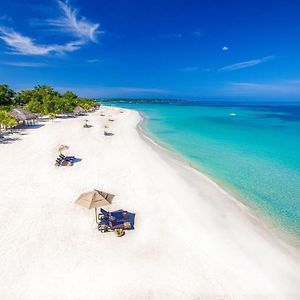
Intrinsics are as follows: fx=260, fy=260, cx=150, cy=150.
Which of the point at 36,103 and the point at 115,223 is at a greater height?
the point at 36,103

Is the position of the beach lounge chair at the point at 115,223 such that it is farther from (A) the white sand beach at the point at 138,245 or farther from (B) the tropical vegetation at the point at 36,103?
(B) the tropical vegetation at the point at 36,103

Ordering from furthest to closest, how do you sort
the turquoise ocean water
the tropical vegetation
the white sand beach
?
1. the tropical vegetation
2. the turquoise ocean water
3. the white sand beach

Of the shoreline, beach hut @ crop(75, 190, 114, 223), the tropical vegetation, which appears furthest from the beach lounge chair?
the tropical vegetation

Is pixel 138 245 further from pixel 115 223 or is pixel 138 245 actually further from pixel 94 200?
pixel 94 200

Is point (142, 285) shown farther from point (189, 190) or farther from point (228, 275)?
point (189, 190)

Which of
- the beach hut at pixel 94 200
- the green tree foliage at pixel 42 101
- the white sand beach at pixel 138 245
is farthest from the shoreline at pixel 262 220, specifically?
the green tree foliage at pixel 42 101

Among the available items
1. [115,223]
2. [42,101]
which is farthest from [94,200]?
[42,101]

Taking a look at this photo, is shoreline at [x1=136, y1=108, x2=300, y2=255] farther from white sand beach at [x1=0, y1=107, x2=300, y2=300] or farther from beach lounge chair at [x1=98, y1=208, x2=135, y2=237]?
beach lounge chair at [x1=98, y1=208, x2=135, y2=237]

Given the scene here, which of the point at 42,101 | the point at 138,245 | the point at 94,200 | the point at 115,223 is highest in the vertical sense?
the point at 42,101
